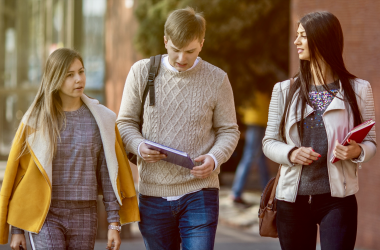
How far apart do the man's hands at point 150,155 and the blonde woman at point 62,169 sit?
222mm

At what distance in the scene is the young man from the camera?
128 inches

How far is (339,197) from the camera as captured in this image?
3094 mm

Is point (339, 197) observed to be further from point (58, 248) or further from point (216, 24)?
point (216, 24)

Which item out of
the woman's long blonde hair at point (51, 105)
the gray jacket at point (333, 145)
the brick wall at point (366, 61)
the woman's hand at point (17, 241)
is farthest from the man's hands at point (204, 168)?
the brick wall at point (366, 61)

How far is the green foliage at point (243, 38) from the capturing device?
8.21 m

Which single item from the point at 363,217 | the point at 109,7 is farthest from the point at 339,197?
the point at 109,7

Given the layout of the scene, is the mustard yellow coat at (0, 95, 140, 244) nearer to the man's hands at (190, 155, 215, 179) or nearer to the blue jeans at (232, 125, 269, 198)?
the man's hands at (190, 155, 215, 179)

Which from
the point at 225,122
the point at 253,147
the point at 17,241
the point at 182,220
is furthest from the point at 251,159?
the point at 17,241

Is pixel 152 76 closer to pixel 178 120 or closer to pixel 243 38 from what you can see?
pixel 178 120

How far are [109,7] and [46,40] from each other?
161cm

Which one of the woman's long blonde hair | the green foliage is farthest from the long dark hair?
the green foliage

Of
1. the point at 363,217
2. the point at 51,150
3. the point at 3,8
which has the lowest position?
the point at 363,217

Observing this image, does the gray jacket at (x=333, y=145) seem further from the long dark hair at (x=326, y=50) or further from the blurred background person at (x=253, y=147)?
the blurred background person at (x=253, y=147)

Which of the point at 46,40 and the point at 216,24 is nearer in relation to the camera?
the point at 216,24
